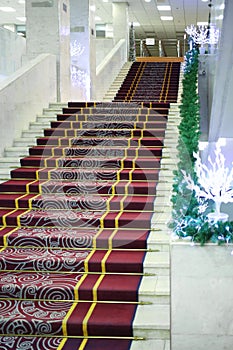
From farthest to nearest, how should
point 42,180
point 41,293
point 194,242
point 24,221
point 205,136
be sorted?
point 205,136 → point 42,180 → point 24,221 → point 41,293 → point 194,242

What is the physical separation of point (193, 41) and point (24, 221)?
12040 millimetres

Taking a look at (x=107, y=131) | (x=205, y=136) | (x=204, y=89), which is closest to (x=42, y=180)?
(x=107, y=131)

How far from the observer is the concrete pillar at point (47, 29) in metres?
9.58

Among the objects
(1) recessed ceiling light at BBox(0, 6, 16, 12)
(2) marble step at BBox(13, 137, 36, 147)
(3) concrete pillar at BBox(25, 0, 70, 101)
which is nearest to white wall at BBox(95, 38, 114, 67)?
(1) recessed ceiling light at BBox(0, 6, 16, 12)

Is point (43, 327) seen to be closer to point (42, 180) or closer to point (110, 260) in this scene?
point (110, 260)

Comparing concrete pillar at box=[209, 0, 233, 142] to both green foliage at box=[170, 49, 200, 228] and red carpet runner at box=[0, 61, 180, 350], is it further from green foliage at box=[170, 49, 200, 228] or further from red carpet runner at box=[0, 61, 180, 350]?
red carpet runner at box=[0, 61, 180, 350]

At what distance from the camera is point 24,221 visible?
5395 millimetres

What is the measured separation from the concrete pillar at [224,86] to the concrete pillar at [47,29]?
3.59 meters

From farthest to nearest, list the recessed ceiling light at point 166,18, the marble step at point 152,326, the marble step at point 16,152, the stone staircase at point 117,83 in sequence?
1. the recessed ceiling light at point 166,18
2. the stone staircase at point 117,83
3. the marble step at point 16,152
4. the marble step at point 152,326

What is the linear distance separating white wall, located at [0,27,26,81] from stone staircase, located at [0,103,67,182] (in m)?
2.99

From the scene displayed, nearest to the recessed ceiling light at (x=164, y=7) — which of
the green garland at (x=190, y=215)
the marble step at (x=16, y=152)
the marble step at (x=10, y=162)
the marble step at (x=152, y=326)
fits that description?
the marble step at (x=16, y=152)

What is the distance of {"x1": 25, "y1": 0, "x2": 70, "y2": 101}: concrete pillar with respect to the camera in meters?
9.58

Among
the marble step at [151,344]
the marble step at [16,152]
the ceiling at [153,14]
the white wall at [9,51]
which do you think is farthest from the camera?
the ceiling at [153,14]

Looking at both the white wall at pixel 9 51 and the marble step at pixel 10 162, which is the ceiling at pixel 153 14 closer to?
the white wall at pixel 9 51
